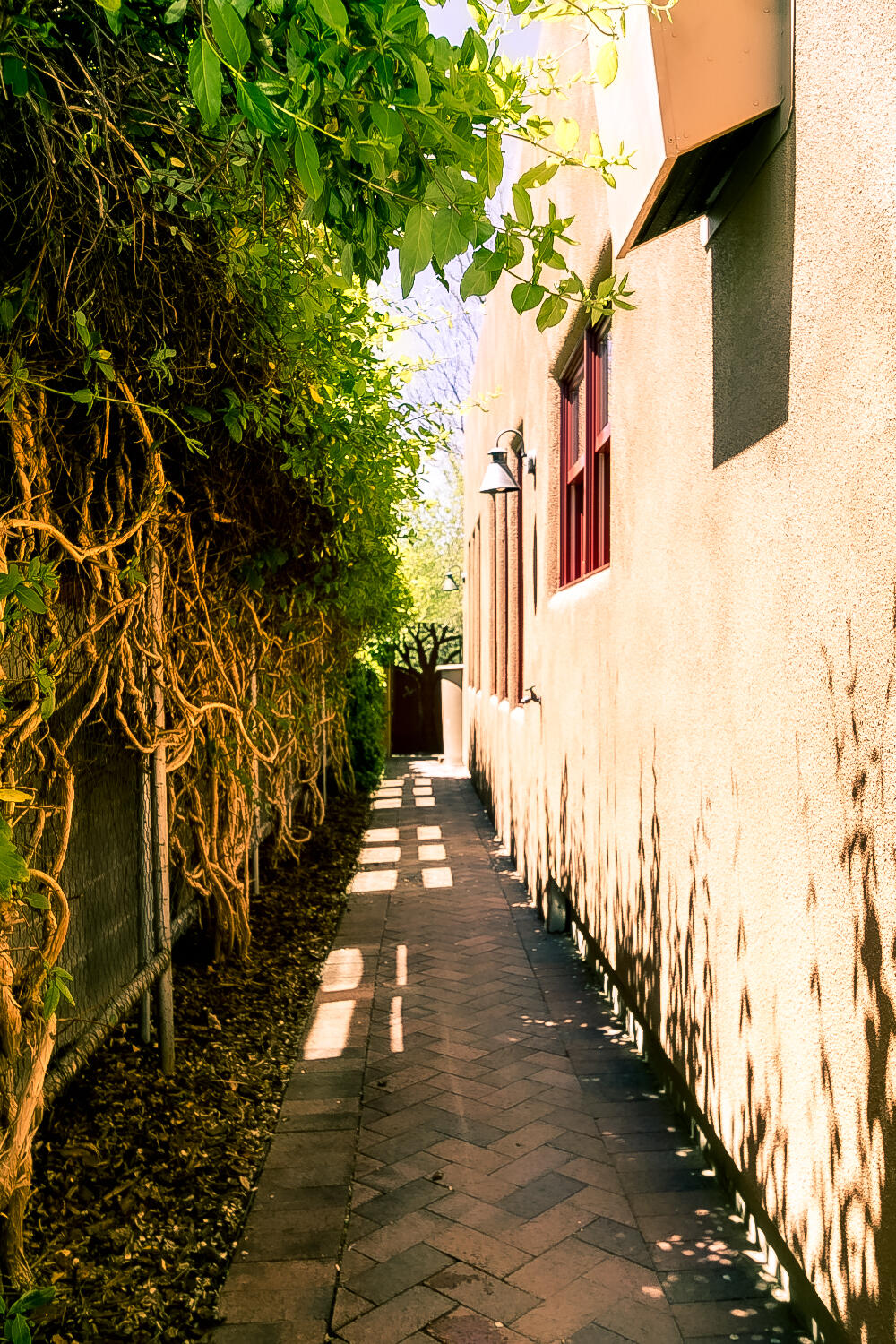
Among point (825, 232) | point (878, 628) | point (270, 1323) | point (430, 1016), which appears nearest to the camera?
point (878, 628)

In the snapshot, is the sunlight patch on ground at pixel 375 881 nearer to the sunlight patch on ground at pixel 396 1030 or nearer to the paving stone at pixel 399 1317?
the sunlight patch on ground at pixel 396 1030

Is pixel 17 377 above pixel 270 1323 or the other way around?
above

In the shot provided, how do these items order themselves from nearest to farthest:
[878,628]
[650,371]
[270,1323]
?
[878,628] < [270,1323] < [650,371]

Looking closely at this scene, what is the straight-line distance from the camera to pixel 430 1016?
4.64 meters

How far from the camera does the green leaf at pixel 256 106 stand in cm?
125

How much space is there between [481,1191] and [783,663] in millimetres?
1876

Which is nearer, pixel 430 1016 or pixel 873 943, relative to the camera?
pixel 873 943

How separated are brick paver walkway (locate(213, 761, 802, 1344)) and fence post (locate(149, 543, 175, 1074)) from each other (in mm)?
543

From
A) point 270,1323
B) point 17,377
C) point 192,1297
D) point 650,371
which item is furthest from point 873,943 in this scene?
point 650,371

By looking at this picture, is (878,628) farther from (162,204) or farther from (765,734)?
(162,204)

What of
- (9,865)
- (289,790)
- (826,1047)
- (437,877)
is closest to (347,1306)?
(826,1047)

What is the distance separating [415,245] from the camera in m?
1.40

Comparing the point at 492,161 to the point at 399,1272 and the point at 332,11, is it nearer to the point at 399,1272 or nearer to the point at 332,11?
the point at 332,11

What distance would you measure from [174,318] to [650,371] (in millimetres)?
1812
